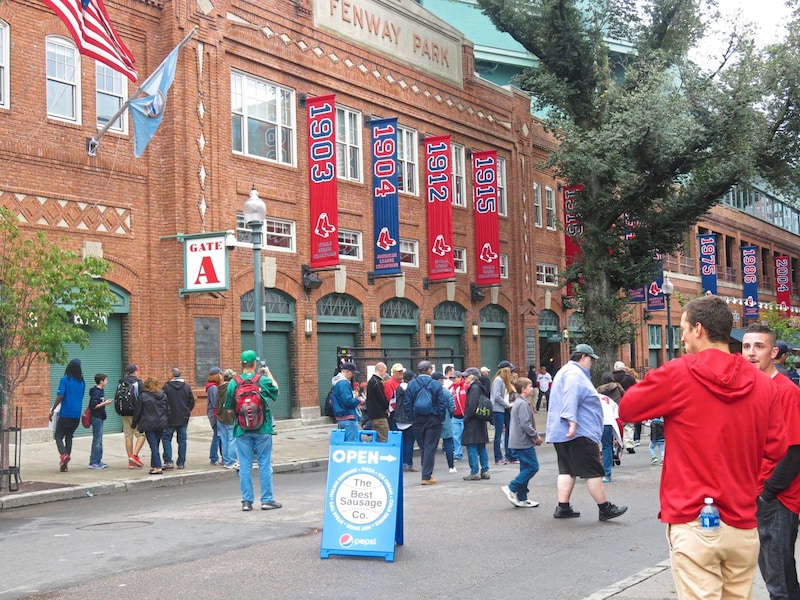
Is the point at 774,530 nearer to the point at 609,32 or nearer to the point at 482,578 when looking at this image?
the point at 482,578

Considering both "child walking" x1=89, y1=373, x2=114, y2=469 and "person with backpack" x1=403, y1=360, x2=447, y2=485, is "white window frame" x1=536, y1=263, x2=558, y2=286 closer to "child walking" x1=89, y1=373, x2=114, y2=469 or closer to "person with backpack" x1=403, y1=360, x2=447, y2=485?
"child walking" x1=89, y1=373, x2=114, y2=469

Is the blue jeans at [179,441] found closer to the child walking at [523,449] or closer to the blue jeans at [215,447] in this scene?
the blue jeans at [215,447]

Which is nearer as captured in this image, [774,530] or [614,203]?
[774,530]

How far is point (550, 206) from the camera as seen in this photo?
3878 centimetres

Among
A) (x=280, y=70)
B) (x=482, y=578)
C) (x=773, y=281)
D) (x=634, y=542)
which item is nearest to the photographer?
(x=482, y=578)

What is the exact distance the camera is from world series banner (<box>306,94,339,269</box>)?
25.2m

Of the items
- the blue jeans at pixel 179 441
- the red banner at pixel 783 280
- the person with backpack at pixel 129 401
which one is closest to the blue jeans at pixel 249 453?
the person with backpack at pixel 129 401

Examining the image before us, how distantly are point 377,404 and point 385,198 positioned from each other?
12138 millimetres

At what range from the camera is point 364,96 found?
93.1ft

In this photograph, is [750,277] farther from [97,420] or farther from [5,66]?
[97,420]

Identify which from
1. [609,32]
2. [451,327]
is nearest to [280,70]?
[451,327]

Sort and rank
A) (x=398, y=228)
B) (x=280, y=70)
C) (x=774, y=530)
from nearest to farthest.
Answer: (x=774, y=530)
(x=280, y=70)
(x=398, y=228)

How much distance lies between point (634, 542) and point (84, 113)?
51.7ft

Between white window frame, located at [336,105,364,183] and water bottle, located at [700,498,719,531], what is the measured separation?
23.8 metres
